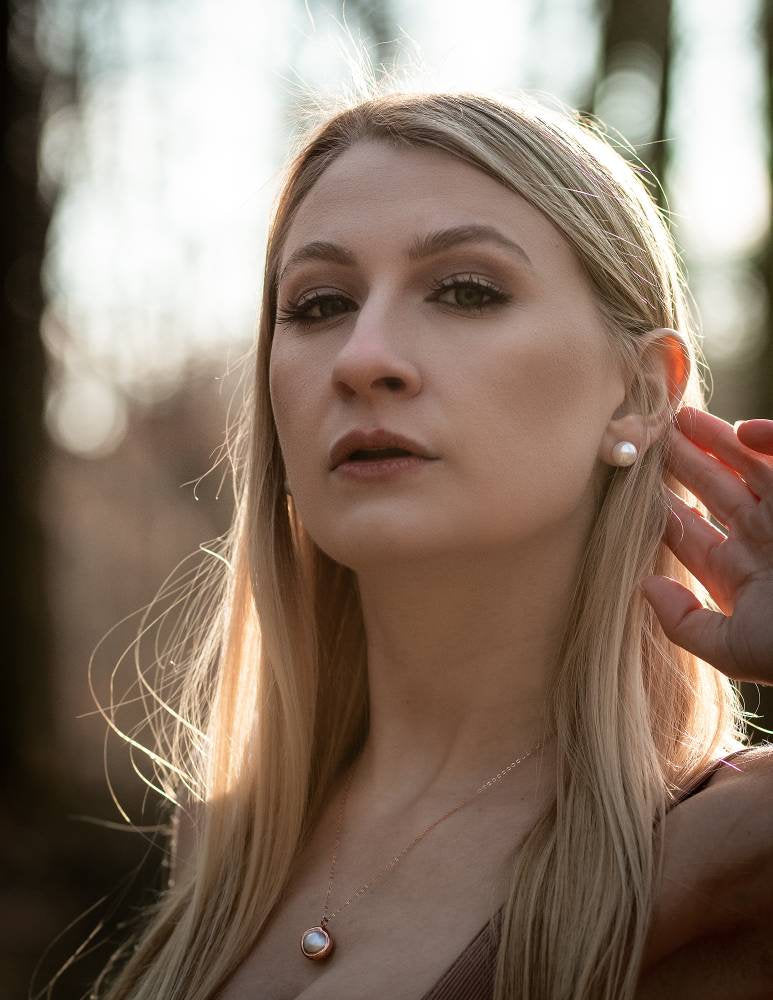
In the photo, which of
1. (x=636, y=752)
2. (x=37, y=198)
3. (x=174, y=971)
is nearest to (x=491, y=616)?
(x=636, y=752)

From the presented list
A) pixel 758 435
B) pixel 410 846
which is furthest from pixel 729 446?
pixel 410 846

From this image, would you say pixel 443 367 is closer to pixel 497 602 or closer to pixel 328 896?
pixel 497 602

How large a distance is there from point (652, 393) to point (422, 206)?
683mm

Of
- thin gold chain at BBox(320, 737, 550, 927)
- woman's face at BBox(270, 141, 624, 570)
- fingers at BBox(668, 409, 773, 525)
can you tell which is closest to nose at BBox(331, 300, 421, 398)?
woman's face at BBox(270, 141, 624, 570)

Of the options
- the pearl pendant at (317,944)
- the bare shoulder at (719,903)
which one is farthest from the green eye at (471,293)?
the pearl pendant at (317,944)

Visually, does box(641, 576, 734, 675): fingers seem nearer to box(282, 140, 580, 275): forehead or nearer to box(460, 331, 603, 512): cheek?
box(460, 331, 603, 512): cheek

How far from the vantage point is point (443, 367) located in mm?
2178

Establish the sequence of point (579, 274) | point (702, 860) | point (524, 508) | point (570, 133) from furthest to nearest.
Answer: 1. point (570, 133)
2. point (579, 274)
3. point (524, 508)
4. point (702, 860)

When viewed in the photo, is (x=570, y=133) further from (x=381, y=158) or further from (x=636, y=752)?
(x=636, y=752)

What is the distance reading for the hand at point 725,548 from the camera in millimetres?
1970

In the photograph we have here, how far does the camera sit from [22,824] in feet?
25.7

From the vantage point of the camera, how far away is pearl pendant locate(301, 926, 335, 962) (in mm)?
2158

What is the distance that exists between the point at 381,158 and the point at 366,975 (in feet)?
5.65

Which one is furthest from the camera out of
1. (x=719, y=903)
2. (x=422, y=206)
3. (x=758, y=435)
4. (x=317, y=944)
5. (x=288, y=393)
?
(x=288, y=393)
